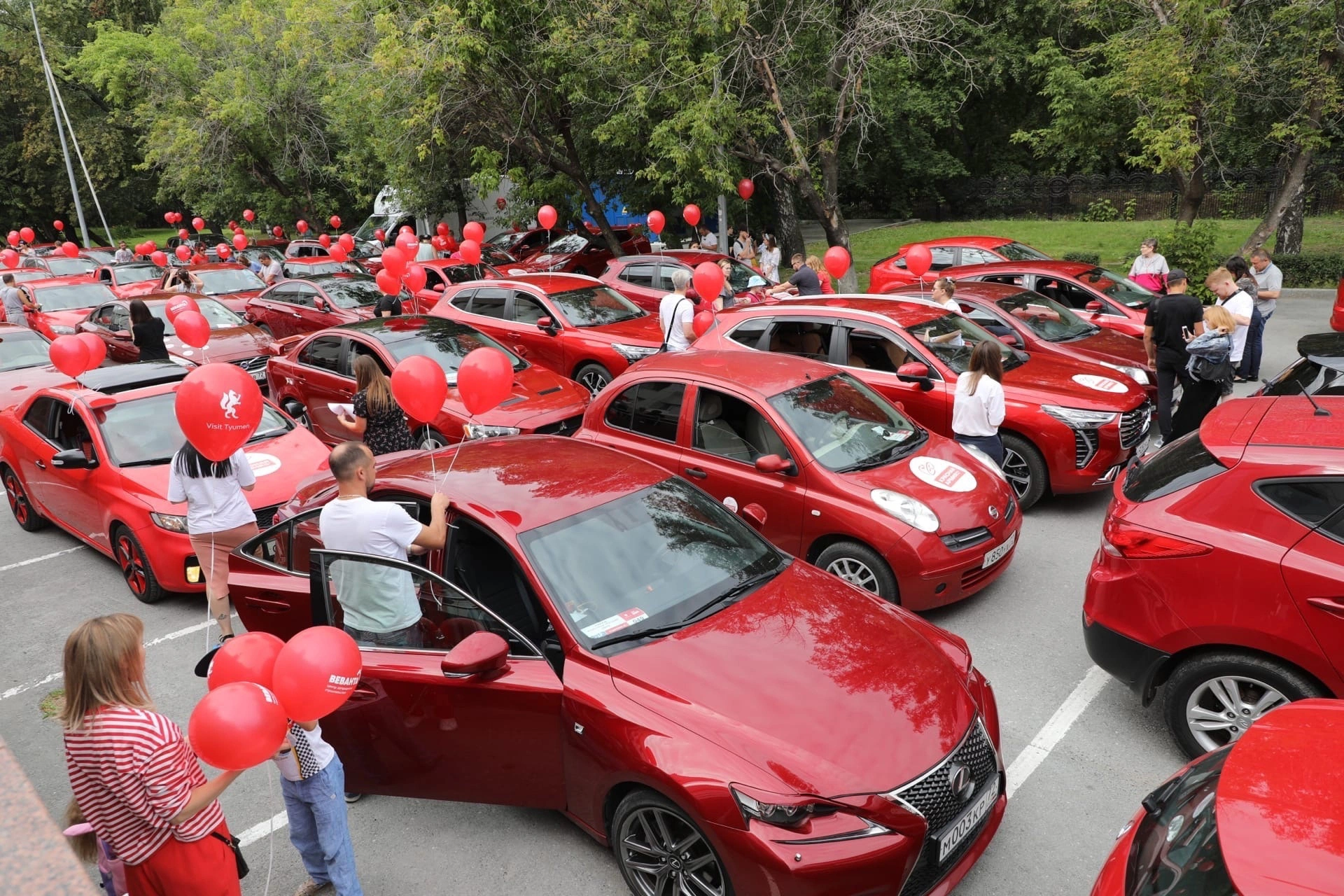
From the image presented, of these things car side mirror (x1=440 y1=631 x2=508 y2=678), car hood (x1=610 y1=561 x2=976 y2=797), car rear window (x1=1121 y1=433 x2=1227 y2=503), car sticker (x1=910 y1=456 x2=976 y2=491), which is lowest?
car sticker (x1=910 y1=456 x2=976 y2=491)

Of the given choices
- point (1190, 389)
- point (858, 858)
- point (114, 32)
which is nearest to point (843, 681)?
Answer: point (858, 858)

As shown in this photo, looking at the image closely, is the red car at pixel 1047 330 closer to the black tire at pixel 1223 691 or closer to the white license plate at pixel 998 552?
the white license plate at pixel 998 552

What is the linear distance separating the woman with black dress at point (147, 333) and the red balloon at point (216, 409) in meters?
6.24

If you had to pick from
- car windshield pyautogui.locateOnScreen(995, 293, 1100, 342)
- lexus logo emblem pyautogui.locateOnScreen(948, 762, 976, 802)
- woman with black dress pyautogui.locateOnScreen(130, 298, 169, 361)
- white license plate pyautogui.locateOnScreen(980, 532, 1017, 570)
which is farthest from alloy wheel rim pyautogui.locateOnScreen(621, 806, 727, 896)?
woman with black dress pyautogui.locateOnScreen(130, 298, 169, 361)

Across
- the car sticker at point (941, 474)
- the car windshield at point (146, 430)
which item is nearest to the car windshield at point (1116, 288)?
the car sticker at point (941, 474)

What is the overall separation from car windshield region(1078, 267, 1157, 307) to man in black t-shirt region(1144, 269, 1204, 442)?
2749 mm

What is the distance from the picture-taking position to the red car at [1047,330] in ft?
30.9

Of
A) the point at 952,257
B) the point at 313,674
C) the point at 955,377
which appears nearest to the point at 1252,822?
the point at 313,674

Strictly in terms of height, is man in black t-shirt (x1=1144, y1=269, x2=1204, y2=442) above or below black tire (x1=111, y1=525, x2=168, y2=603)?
above

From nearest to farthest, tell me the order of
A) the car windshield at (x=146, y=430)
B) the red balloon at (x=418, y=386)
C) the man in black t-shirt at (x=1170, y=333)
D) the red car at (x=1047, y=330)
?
the red balloon at (x=418, y=386) → the car windshield at (x=146, y=430) → the man in black t-shirt at (x=1170, y=333) → the red car at (x=1047, y=330)

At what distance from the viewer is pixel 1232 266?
10.3m

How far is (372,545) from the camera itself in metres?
4.36

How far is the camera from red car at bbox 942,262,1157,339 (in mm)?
11500

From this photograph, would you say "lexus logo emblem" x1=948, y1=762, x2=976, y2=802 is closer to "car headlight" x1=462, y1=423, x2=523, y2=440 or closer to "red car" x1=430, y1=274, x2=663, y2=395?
"car headlight" x1=462, y1=423, x2=523, y2=440
